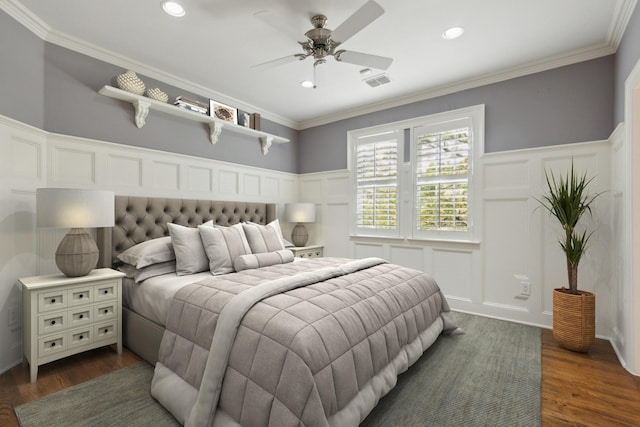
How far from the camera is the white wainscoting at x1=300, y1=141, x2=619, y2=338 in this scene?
2.83 metres

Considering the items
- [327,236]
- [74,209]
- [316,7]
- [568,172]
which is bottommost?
[327,236]

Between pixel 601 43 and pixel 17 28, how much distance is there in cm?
483

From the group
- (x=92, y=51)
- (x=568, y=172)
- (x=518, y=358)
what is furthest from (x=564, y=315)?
(x=92, y=51)

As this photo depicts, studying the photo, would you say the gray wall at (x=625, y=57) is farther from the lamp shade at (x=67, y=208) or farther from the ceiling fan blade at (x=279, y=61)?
the lamp shade at (x=67, y=208)

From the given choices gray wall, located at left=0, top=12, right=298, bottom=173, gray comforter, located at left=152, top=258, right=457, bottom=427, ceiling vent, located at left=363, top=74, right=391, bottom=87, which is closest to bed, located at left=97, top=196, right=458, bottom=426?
gray comforter, located at left=152, top=258, right=457, bottom=427

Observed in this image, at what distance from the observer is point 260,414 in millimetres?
1312

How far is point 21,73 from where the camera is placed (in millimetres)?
2314

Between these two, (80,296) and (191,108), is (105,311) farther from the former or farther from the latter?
(191,108)

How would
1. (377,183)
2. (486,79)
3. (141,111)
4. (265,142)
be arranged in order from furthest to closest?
(265,142) → (377,183) → (486,79) → (141,111)

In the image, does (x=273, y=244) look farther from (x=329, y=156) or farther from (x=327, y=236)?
(x=329, y=156)

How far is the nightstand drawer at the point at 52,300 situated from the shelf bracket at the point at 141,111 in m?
1.75

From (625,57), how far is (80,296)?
4.59m

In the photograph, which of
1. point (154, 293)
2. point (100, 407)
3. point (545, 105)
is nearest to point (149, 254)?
point (154, 293)

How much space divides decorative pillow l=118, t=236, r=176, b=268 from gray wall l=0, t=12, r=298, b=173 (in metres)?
1.14
